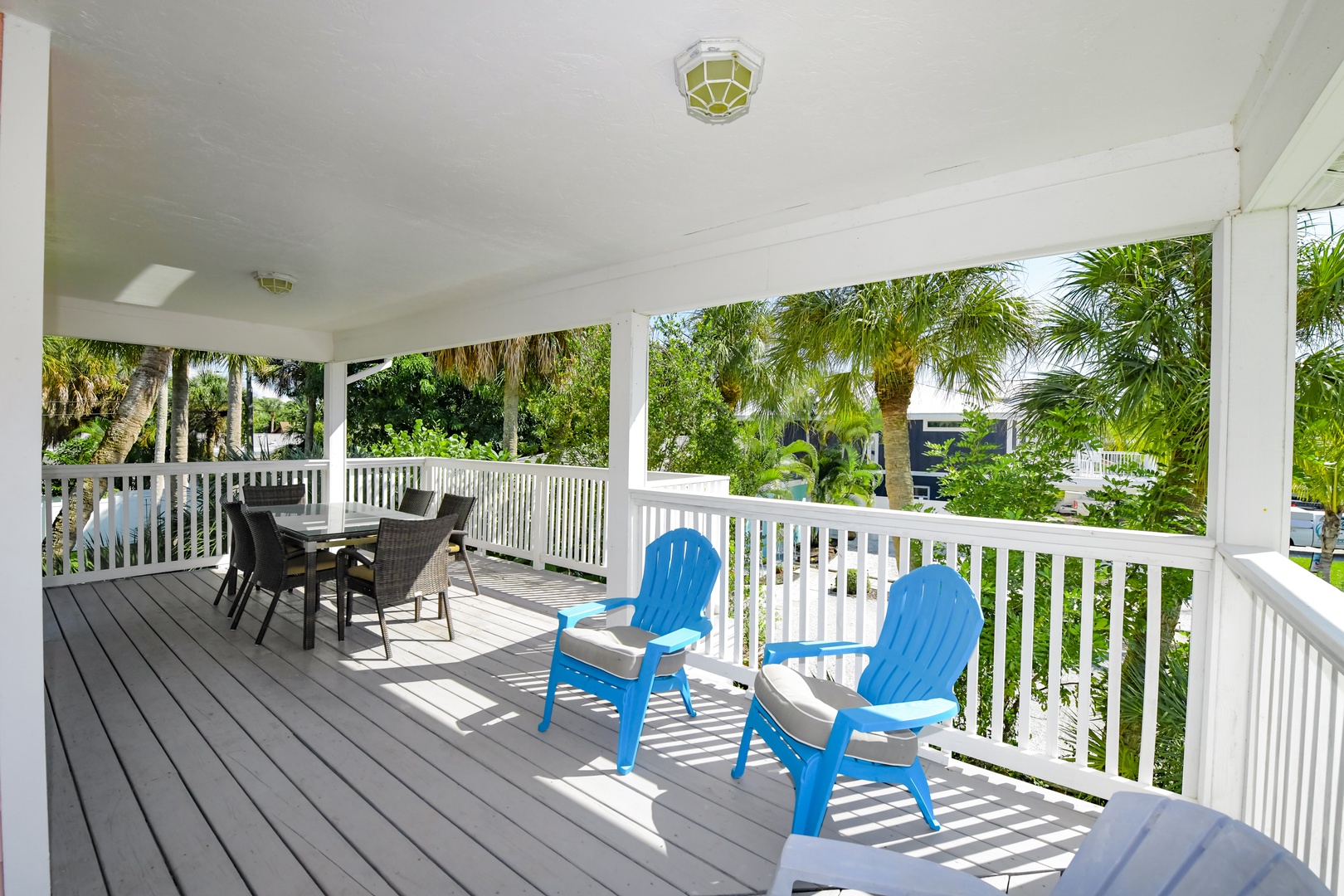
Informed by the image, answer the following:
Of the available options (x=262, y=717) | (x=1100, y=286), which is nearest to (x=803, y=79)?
(x=262, y=717)

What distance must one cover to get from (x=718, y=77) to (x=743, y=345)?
9.66 metres

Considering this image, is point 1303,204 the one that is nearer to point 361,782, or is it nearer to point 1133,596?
point 1133,596

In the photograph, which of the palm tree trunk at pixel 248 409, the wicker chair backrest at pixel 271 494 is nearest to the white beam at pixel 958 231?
the wicker chair backrest at pixel 271 494

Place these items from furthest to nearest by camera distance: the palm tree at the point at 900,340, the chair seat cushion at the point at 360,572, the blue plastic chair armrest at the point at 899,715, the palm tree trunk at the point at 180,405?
the palm tree trunk at the point at 180,405 < the palm tree at the point at 900,340 < the chair seat cushion at the point at 360,572 < the blue plastic chair armrest at the point at 899,715

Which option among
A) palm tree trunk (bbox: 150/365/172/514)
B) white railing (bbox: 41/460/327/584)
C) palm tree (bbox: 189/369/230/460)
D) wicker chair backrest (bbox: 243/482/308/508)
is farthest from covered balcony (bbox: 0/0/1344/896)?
palm tree (bbox: 189/369/230/460)

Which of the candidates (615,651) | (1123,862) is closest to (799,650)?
(615,651)

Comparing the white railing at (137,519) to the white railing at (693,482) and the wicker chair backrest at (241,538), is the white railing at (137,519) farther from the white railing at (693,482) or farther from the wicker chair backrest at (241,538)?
the white railing at (693,482)

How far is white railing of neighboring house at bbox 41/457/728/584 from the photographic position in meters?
5.64

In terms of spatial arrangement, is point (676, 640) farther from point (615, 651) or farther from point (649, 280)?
point (649, 280)

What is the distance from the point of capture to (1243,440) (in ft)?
7.25

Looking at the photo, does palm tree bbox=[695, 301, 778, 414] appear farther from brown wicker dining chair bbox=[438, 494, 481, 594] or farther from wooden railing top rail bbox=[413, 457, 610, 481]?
brown wicker dining chair bbox=[438, 494, 481, 594]

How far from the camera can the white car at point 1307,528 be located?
4.67m

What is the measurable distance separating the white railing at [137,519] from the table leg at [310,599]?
2.74 m

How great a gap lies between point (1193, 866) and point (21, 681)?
2716 mm
